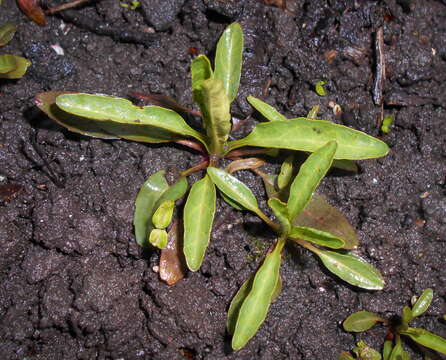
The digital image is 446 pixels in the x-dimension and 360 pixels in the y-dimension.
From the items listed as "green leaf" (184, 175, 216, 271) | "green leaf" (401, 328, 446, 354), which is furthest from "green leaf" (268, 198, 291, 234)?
"green leaf" (401, 328, 446, 354)

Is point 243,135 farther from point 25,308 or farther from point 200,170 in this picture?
point 25,308

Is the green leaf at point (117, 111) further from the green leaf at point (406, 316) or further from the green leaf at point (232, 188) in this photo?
the green leaf at point (406, 316)

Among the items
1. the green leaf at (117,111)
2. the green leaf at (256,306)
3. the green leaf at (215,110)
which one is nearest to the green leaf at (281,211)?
the green leaf at (256,306)

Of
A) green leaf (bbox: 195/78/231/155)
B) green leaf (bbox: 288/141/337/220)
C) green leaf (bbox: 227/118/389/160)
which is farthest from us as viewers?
green leaf (bbox: 227/118/389/160)

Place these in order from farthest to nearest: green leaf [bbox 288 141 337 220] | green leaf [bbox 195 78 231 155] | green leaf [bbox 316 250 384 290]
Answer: green leaf [bbox 316 250 384 290], green leaf [bbox 288 141 337 220], green leaf [bbox 195 78 231 155]

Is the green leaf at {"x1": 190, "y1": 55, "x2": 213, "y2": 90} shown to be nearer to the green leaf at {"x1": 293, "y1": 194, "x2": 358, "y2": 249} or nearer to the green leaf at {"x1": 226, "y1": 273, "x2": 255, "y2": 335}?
the green leaf at {"x1": 293, "y1": 194, "x2": 358, "y2": 249}
